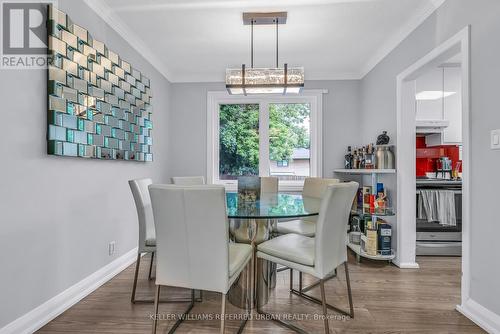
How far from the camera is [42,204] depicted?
1.80 metres

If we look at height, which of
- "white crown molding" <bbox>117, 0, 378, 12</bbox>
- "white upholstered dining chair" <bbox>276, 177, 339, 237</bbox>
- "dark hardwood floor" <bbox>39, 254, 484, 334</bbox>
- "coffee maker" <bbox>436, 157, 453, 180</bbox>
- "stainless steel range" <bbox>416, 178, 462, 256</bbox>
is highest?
"white crown molding" <bbox>117, 0, 378, 12</bbox>

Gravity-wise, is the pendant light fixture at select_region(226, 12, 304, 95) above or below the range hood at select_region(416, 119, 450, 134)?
above

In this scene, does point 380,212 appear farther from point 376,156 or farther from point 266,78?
point 266,78

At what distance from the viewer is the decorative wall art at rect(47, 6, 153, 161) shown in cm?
185

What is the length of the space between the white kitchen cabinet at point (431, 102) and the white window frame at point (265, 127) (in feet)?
4.13

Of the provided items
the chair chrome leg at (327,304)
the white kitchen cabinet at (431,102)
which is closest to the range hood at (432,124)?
the white kitchen cabinet at (431,102)

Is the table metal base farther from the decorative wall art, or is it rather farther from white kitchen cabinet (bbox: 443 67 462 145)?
white kitchen cabinet (bbox: 443 67 462 145)

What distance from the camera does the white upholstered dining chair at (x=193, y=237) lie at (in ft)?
4.74

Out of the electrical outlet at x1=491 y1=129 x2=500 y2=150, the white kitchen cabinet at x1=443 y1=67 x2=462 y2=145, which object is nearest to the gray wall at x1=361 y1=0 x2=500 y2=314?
the electrical outlet at x1=491 y1=129 x2=500 y2=150

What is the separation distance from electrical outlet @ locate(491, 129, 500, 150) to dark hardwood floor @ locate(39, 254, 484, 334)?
1184 mm

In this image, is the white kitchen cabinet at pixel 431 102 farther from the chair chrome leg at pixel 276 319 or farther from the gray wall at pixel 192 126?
the chair chrome leg at pixel 276 319

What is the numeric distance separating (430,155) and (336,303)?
2896 millimetres

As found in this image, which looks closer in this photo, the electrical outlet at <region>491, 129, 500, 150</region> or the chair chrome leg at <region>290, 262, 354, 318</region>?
the electrical outlet at <region>491, 129, 500, 150</region>

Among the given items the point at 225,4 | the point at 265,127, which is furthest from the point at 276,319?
the point at 265,127
